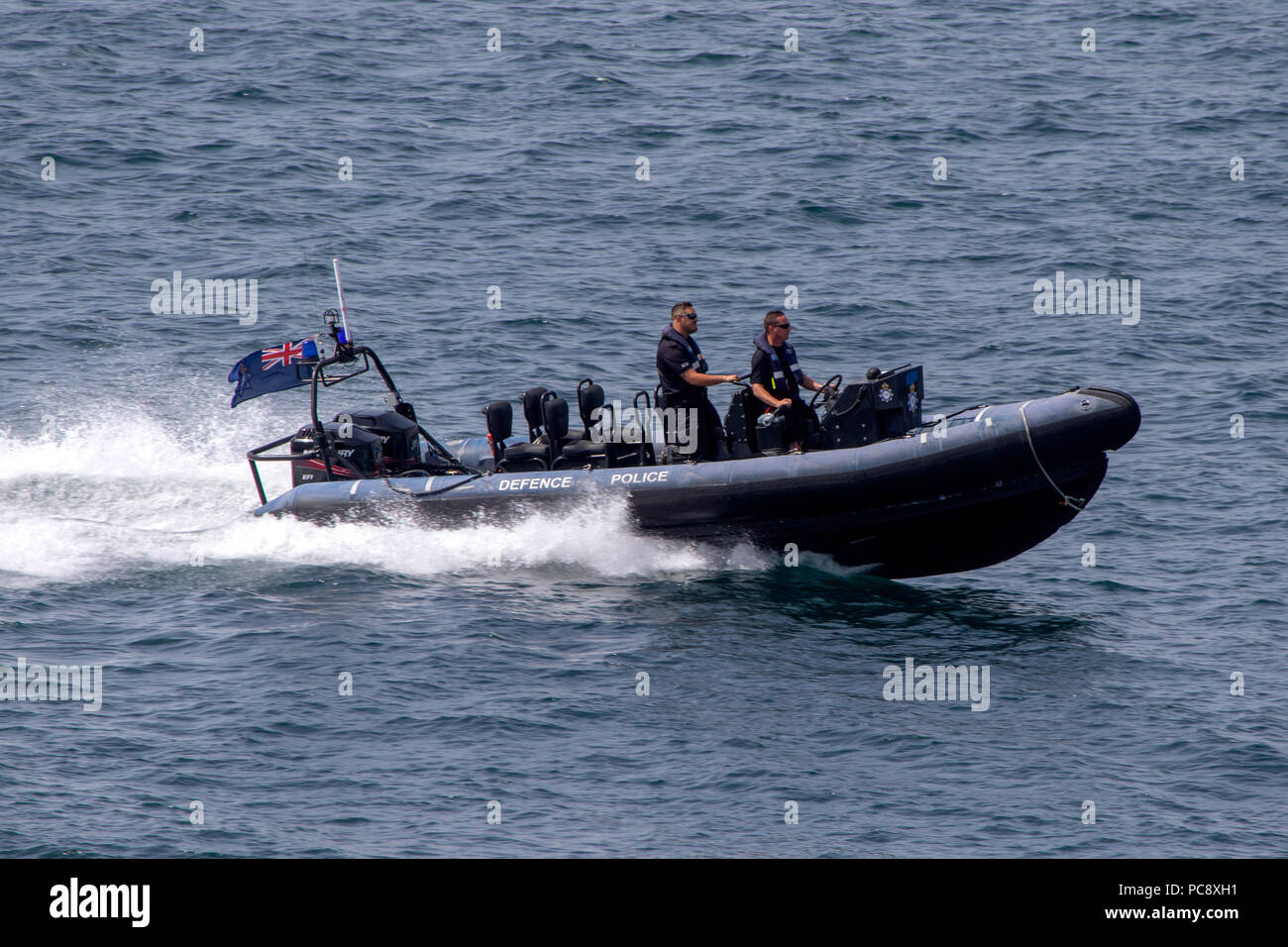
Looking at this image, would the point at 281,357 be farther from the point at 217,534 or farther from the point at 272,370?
the point at 217,534

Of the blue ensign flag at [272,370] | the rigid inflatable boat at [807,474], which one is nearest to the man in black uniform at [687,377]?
the rigid inflatable boat at [807,474]

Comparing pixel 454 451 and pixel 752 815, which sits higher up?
pixel 454 451

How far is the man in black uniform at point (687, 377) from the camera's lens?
13.0 metres

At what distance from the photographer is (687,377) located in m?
13.0

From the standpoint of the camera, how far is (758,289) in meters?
21.4

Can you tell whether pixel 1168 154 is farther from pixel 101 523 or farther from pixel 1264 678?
pixel 101 523

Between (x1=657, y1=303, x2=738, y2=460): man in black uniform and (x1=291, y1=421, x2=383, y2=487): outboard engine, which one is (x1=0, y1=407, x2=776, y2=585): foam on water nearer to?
(x1=291, y1=421, x2=383, y2=487): outboard engine

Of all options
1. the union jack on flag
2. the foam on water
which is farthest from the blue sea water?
the union jack on flag

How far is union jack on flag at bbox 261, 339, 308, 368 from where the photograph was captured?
14070 mm

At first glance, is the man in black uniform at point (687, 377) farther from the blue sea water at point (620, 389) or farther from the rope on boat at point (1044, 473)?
the rope on boat at point (1044, 473)

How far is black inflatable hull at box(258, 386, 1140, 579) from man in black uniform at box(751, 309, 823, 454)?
397 mm

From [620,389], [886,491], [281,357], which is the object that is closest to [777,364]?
[886,491]
